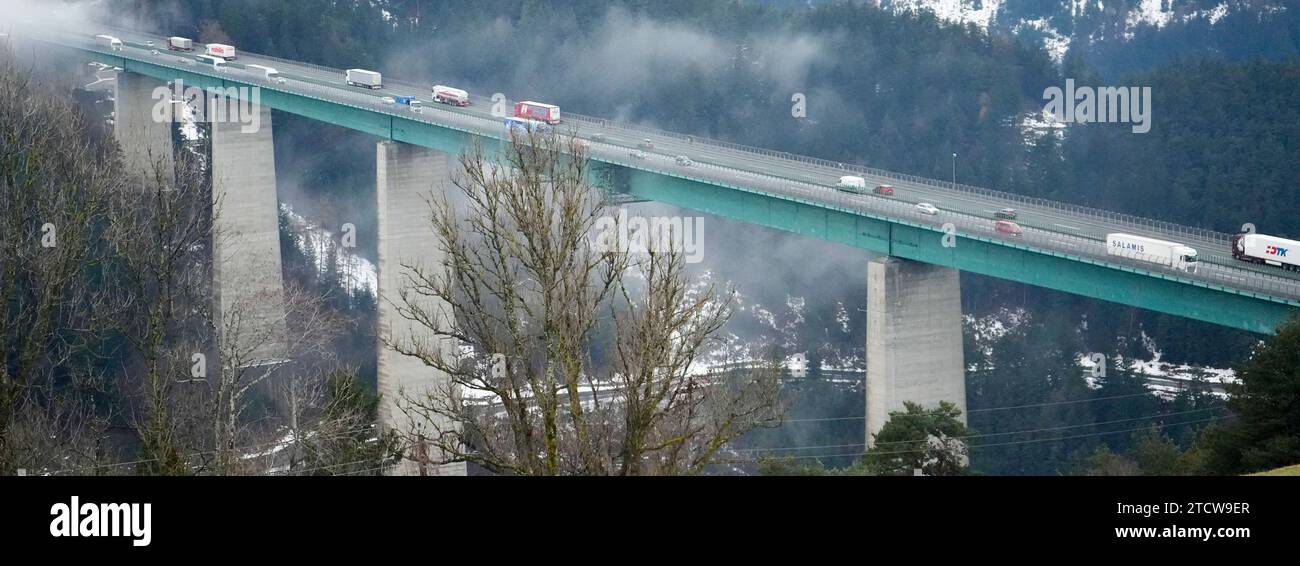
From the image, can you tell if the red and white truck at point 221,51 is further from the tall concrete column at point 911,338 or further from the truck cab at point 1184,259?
the truck cab at point 1184,259

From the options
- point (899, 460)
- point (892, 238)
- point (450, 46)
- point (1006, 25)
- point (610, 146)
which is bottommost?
point (899, 460)

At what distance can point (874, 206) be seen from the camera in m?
37.1

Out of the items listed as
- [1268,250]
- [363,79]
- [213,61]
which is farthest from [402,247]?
[1268,250]

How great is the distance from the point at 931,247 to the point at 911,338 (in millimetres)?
2480

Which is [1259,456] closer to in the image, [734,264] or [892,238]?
[892,238]

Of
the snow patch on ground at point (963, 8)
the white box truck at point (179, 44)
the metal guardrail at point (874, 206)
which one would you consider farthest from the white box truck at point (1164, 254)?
the snow patch on ground at point (963, 8)

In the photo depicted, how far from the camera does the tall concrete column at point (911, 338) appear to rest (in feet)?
119

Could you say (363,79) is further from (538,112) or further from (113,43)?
(113,43)

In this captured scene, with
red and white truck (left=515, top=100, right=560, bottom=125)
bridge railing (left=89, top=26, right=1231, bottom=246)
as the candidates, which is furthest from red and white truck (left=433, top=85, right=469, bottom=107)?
bridge railing (left=89, top=26, right=1231, bottom=246)

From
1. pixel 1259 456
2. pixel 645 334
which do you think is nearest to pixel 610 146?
pixel 1259 456

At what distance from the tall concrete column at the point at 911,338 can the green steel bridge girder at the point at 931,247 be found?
0.70 meters

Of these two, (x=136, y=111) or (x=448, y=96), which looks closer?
(x=448, y=96)
